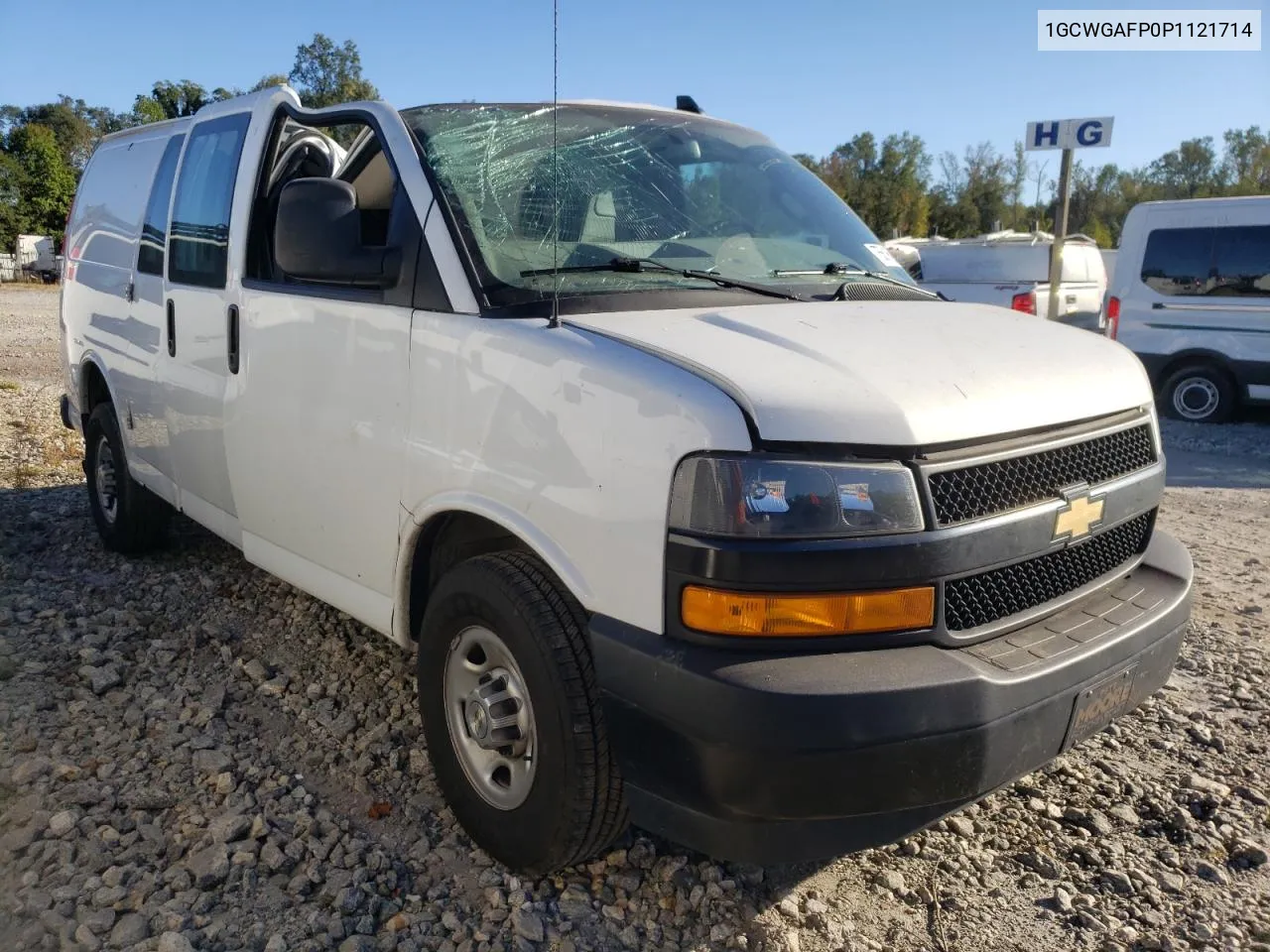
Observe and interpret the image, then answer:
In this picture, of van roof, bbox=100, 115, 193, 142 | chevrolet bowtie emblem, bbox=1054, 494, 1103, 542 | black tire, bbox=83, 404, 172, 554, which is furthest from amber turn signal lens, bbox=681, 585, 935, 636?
black tire, bbox=83, 404, 172, 554

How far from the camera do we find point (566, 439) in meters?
2.43

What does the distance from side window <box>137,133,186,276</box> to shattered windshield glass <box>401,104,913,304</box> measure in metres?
1.83

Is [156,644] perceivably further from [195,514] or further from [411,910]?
→ [411,910]

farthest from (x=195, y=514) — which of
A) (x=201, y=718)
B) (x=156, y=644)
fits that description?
(x=201, y=718)

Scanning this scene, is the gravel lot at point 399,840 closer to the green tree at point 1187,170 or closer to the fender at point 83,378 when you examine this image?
the fender at point 83,378

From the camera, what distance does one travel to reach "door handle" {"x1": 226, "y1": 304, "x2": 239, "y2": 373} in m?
3.80

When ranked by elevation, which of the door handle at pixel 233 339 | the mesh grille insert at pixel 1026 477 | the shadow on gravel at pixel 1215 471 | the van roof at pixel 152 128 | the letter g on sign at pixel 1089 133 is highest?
the letter g on sign at pixel 1089 133

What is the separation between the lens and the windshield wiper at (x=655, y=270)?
117 inches

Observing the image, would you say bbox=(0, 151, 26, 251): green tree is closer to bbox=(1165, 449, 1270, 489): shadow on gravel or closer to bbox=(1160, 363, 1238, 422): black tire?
bbox=(1160, 363, 1238, 422): black tire

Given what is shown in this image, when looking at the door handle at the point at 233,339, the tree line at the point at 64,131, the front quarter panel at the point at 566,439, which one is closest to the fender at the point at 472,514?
the front quarter panel at the point at 566,439

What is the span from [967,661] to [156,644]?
134 inches

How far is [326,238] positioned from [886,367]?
5.28 ft

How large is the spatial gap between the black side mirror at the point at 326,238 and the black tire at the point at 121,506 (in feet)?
8.95

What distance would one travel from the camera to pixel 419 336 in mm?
2900
